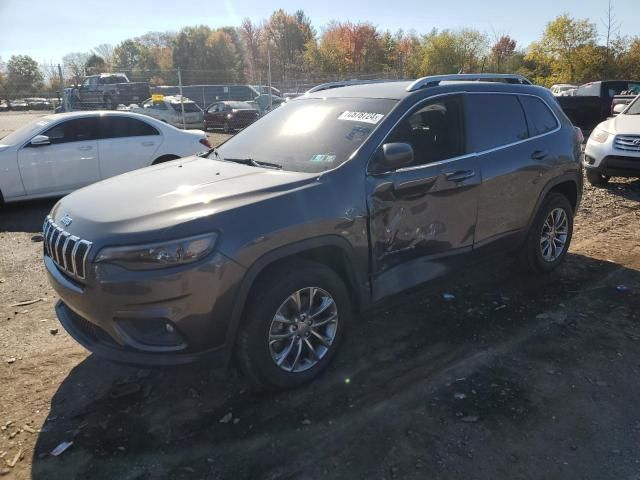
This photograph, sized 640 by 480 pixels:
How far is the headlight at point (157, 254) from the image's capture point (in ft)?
8.73

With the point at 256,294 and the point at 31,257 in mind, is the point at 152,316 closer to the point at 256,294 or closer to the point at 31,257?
the point at 256,294

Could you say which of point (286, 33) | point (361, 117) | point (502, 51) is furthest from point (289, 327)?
point (286, 33)

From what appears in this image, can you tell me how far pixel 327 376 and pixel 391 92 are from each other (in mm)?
2122

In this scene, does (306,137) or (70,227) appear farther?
(306,137)

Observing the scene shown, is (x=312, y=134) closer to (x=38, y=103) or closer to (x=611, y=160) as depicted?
(x=611, y=160)

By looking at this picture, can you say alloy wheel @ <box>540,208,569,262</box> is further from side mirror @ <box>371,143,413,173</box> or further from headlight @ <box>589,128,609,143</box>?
headlight @ <box>589,128,609,143</box>

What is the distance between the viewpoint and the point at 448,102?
400 centimetres

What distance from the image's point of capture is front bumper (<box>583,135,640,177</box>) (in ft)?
26.9

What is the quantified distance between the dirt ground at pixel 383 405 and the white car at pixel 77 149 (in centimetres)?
374

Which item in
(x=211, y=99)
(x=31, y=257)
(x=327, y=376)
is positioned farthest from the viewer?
(x=211, y=99)

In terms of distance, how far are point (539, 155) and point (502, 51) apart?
49050mm

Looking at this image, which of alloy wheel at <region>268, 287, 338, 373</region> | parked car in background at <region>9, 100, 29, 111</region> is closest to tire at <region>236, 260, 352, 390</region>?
alloy wheel at <region>268, 287, 338, 373</region>

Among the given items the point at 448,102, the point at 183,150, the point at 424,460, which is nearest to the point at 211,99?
the point at 183,150

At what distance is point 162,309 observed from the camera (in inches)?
105
